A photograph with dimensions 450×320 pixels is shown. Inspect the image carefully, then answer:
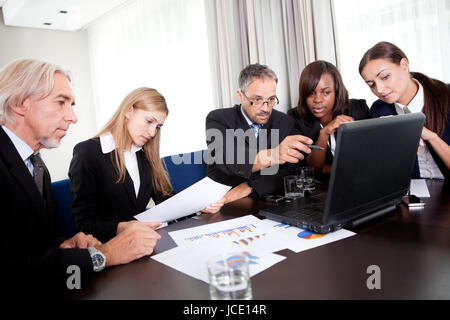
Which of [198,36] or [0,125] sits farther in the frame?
[198,36]

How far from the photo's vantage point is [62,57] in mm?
5855

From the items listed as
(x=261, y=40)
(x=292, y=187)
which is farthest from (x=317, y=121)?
(x=261, y=40)

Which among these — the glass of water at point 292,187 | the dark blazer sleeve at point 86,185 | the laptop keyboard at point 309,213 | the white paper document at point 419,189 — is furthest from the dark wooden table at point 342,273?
the dark blazer sleeve at point 86,185

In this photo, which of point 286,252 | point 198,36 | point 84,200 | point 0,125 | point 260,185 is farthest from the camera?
point 198,36

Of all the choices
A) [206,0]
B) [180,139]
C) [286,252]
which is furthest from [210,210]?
[180,139]

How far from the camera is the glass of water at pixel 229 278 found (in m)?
0.75

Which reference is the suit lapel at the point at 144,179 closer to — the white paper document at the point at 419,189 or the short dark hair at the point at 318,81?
the short dark hair at the point at 318,81

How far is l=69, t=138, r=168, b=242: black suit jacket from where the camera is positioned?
1.65 m

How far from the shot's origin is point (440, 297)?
2.25 feet

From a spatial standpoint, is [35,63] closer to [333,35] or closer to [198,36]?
[333,35]

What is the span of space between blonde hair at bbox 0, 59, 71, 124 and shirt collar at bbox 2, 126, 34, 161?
0.04 meters

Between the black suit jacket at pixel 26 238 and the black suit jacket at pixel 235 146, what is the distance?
0.99 meters
